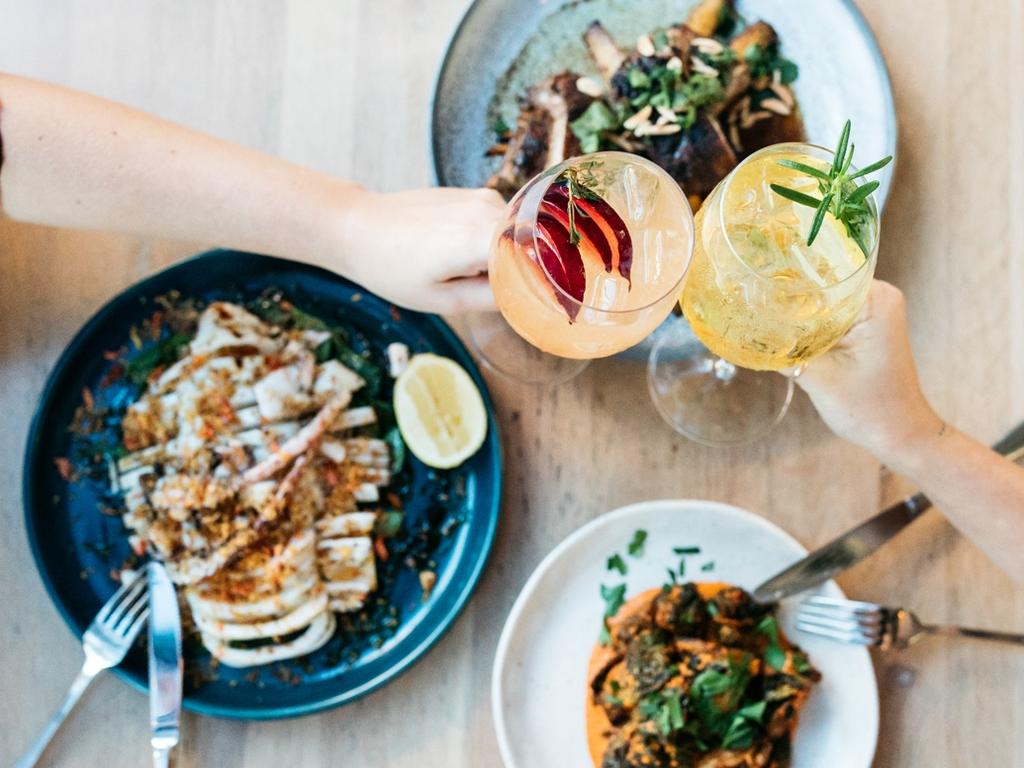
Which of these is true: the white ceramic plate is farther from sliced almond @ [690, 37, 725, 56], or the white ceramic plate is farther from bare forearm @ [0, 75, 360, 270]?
sliced almond @ [690, 37, 725, 56]

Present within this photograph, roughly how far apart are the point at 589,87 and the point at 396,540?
72 cm

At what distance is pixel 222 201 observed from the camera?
1.17 metres

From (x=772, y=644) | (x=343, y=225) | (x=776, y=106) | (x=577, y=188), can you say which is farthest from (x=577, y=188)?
(x=772, y=644)

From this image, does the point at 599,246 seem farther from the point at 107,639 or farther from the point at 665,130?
the point at 107,639

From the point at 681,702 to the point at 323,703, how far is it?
0.49 m

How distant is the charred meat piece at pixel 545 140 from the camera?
1.31 metres

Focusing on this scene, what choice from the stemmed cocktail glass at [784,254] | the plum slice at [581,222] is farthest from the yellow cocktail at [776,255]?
the plum slice at [581,222]

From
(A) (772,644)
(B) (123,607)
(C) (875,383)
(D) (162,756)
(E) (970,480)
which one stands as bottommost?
(D) (162,756)

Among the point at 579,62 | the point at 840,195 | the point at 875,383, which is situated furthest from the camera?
the point at 579,62

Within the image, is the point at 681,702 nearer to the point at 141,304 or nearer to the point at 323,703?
the point at 323,703

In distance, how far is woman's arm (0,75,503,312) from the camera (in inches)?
43.1

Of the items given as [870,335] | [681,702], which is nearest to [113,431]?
[681,702]

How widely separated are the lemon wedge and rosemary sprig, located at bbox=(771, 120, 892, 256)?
58cm

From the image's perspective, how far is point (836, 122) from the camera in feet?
4.43
